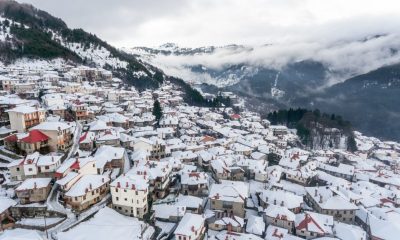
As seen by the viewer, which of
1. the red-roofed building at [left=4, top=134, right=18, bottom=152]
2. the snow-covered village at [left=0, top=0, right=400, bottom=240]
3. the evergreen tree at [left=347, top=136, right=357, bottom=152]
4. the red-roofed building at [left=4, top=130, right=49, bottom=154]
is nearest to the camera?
the snow-covered village at [left=0, top=0, right=400, bottom=240]

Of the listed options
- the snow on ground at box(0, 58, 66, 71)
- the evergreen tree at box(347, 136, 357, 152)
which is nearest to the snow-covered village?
the evergreen tree at box(347, 136, 357, 152)

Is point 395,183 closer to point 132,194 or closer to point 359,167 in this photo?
point 359,167

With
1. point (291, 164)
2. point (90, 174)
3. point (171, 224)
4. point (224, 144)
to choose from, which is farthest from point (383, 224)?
point (90, 174)

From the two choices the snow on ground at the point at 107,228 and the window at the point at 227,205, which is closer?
the snow on ground at the point at 107,228

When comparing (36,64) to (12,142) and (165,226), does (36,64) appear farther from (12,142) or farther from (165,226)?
(165,226)

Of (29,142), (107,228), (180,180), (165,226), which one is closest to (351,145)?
(180,180)

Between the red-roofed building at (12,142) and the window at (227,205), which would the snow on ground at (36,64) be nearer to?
the red-roofed building at (12,142)

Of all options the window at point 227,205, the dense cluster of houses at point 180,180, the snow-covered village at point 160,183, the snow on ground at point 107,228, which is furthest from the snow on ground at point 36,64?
the window at point 227,205

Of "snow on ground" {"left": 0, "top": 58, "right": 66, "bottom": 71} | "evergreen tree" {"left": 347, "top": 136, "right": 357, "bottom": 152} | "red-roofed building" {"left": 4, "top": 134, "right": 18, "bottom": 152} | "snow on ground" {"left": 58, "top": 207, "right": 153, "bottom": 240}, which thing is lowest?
"evergreen tree" {"left": 347, "top": 136, "right": 357, "bottom": 152}

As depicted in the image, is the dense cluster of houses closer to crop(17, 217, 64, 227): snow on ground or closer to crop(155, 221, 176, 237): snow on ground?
crop(155, 221, 176, 237): snow on ground
